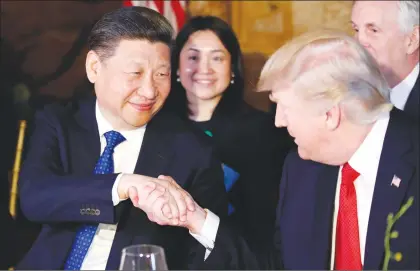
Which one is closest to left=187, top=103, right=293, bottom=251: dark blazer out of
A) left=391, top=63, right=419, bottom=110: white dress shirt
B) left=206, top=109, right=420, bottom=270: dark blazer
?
left=391, top=63, right=419, bottom=110: white dress shirt

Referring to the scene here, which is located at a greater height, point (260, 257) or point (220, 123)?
point (220, 123)

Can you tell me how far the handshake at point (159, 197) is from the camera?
1.79 m

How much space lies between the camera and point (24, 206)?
6.38 feet

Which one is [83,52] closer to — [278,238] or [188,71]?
[188,71]

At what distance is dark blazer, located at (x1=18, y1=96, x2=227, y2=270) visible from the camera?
1896 mm

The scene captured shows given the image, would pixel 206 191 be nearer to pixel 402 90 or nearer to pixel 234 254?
pixel 234 254

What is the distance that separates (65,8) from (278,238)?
2.26 metres

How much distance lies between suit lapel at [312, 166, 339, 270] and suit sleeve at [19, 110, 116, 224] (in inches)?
21.8

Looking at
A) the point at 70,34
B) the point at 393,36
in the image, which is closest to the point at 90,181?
the point at 393,36

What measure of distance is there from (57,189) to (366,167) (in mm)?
797

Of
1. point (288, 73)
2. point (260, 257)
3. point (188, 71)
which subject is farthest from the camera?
point (188, 71)

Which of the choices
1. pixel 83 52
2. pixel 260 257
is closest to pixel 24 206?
pixel 260 257

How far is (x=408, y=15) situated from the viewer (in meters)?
2.90

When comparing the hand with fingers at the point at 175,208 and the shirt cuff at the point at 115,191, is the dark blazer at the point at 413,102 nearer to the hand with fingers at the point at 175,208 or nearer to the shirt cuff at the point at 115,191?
the hand with fingers at the point at 175,208
